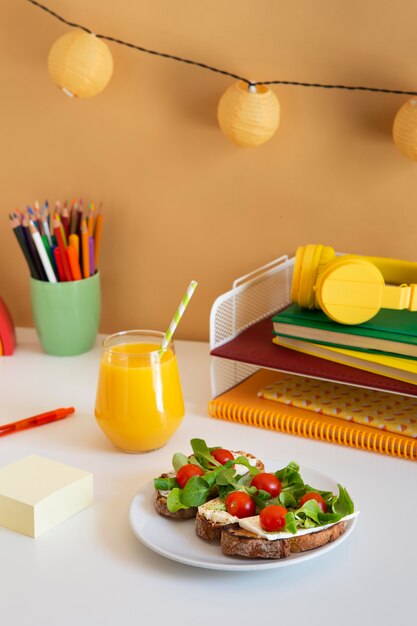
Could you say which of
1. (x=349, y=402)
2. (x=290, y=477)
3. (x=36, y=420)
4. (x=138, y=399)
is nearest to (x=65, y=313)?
(x=36, y=420)

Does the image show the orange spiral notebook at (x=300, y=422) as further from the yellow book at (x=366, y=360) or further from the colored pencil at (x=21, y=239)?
the colored pencil at (x=21, y=239)

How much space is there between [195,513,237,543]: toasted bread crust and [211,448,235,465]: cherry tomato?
0.11 metres

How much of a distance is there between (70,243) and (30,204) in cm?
22

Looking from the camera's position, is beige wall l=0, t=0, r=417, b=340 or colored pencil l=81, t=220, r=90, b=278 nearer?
beige wall l=0, t=0, r=417, b=340

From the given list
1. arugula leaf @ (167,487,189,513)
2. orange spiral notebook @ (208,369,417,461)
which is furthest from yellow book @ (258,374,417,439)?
arugula leaf @ (167,487,189,513)

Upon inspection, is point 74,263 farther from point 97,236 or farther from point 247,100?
point 247,100

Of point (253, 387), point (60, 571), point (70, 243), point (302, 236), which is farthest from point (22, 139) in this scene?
point (60, 571)

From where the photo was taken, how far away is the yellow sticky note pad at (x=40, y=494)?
2.98ft

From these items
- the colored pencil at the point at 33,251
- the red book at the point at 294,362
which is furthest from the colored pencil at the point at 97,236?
the red book at the point at 294,362

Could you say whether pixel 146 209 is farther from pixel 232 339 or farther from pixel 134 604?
pixel 134 604

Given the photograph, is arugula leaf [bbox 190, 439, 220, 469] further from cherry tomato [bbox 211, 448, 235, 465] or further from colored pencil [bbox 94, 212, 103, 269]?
colored pencil [bbox 94, 212, 103, 269]

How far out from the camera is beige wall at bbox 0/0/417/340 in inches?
52.0

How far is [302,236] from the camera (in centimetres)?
142

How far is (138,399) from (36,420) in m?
0.19
